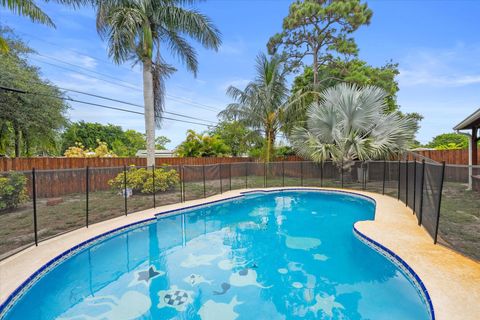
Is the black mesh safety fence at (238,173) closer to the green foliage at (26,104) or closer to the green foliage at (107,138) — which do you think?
the green foliage at (26,104)

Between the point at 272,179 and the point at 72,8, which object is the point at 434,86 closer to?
the point at 272,179

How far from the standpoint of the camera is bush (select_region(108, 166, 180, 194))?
9352mm

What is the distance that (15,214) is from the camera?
5742 millimetres

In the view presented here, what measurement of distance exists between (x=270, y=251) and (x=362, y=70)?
13320 mm

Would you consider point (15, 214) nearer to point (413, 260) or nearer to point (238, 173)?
point (413, 260)

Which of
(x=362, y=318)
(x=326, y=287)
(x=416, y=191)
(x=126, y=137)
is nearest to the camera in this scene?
(x=362, y=318)

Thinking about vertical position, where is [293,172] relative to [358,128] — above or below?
below

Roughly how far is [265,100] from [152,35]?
6.49 meters

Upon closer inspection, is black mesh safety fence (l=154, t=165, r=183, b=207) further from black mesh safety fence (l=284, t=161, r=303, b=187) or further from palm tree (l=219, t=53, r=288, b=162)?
black mesh safety fence (l=284, t=161, r=303, b=187)

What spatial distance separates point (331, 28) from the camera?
14.7 m

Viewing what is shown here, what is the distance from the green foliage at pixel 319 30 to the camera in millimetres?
13672

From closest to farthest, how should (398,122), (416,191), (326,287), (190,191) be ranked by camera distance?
(326,287), (416,191), (190,191), (398,122)

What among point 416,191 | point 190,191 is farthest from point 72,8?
point 416,191

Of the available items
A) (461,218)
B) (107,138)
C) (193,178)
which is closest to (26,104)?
(193,178)
